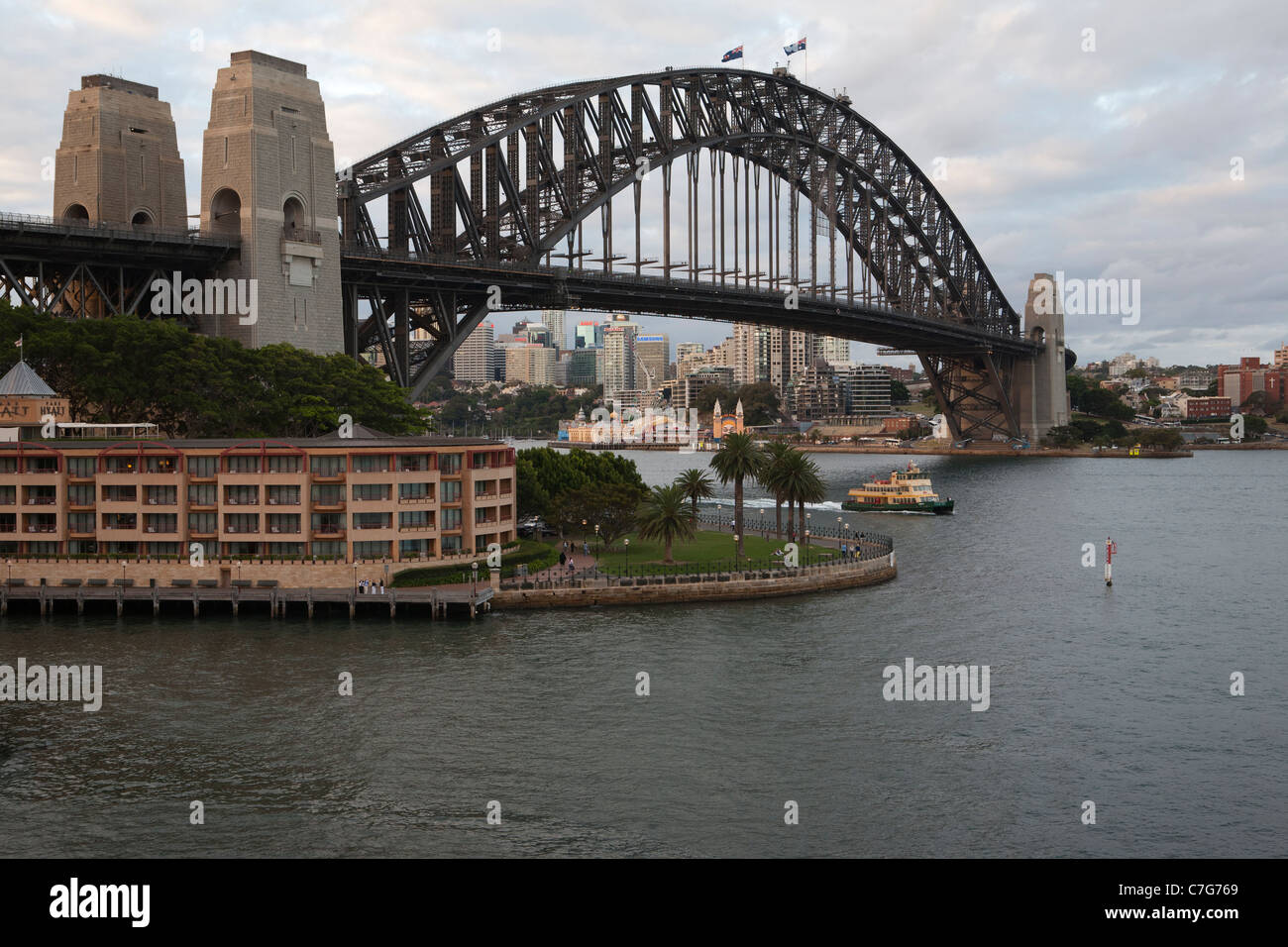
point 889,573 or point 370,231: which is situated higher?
point 370,231

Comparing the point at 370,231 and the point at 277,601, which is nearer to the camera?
the point at 277,601

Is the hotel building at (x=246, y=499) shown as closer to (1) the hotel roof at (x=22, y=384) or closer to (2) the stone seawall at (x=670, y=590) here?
(1) the hotel roof at (x=22, y=384)

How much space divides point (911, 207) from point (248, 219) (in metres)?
115

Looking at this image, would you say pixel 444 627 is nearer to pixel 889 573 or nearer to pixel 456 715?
pixel 456 715

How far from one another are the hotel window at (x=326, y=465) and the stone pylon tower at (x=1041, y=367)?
516 ft

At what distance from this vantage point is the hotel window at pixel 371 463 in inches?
2191

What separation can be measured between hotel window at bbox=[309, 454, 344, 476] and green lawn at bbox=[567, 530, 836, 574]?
13.2m

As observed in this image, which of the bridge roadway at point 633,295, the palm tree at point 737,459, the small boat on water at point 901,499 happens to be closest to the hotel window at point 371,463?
the palm tree at point 737,459

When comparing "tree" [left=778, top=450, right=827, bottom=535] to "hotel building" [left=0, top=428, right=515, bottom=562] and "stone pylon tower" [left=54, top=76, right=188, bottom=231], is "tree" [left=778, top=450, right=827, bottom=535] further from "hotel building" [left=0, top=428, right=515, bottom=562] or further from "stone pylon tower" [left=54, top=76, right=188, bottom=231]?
"stone pylon tower" [left=54, top=76, right=188, bottom=231]

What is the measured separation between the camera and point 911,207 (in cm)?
16725

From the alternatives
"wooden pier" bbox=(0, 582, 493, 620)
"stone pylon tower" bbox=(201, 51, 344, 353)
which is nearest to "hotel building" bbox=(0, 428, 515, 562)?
"wooden pier" bbox=(0, 582, 493, 620)

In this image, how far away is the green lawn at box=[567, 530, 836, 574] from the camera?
60.9 m
